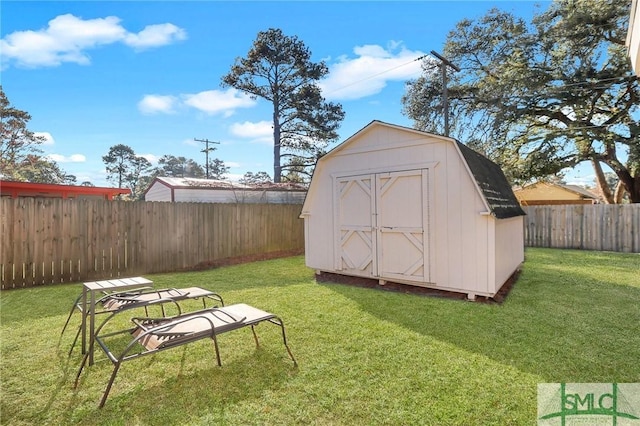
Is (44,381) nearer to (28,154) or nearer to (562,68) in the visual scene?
(562,68)

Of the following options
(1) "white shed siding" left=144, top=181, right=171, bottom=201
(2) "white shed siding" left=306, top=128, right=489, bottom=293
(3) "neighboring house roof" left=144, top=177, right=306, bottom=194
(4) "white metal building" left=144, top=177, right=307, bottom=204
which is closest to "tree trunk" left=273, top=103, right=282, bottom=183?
(4) "white metal building" left=144, top=177, right=307, bottom=204

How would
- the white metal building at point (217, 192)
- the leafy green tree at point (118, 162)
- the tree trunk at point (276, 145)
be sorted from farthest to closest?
the leafy green tree at point (118, 162)
the tree trunk at point (276, 145)
the white metal building at point (217, 192)

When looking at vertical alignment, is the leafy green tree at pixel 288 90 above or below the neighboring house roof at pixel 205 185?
above

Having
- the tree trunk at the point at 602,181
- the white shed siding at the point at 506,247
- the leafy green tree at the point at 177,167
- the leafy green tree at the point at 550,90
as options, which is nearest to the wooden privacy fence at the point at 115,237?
the white shed siding at the point at 506,247

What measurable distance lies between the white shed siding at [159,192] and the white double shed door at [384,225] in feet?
32.7

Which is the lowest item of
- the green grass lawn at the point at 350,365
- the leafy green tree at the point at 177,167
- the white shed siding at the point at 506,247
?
the green grass lawn at the point at 350,365

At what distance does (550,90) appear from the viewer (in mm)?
13195

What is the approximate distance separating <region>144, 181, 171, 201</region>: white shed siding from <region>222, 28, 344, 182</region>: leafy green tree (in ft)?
22.0

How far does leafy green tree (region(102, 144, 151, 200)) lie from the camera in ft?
129

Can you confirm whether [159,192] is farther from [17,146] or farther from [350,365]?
[17,146]

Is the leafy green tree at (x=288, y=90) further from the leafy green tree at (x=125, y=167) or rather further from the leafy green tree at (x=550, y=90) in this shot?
the leafy green tree at (x=125, y=167)

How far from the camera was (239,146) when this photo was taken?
1113 inches

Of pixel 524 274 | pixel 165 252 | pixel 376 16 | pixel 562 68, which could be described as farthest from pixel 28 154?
pixel 562 68

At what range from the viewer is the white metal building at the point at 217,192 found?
42.0 feet
